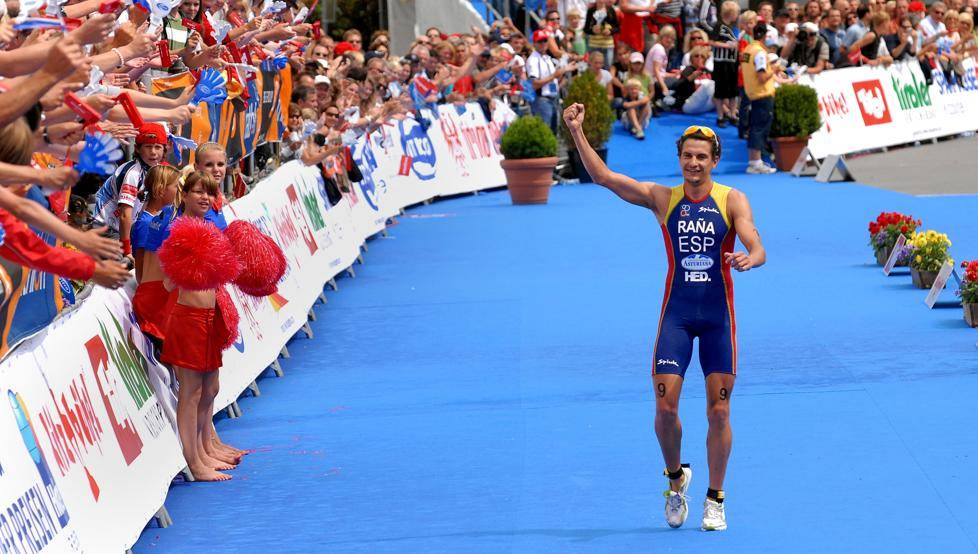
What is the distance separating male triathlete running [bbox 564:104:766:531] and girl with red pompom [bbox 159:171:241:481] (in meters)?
2.34

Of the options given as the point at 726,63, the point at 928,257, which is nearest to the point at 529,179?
the point at 726,63

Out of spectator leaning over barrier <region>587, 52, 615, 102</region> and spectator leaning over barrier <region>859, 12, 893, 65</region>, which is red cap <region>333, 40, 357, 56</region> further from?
spectator leaning over barrier <region>859, 12, 893, 65</region>

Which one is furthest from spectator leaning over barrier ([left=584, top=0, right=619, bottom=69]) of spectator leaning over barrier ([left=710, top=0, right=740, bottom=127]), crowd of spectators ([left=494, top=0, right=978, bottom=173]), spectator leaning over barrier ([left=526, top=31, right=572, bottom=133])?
spectator leaning over barrier ([left=526, top=31, right=572, bottom=133])

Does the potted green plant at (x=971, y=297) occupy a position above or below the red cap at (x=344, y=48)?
above

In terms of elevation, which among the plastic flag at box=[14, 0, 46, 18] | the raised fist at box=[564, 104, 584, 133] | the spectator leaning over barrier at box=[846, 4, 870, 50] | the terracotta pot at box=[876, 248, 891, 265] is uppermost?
the plastic flag at box=[14, 0, 46, 18]

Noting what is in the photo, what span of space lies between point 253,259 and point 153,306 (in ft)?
2.39

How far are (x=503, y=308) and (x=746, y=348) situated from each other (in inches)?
133

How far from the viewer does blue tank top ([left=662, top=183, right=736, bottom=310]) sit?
323 inches

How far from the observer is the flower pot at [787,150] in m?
30.3

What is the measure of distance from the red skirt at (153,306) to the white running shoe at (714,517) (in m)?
3.48

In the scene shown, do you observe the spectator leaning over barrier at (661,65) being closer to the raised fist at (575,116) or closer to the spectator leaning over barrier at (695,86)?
the spectator leaning over barrier at (695,86)

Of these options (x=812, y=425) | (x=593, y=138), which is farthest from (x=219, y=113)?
(x=593, y=138)

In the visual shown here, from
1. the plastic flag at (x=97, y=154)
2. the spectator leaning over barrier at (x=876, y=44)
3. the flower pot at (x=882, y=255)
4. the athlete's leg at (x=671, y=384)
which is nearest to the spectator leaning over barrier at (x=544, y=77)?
the spectator leaning over barrier at (x=876, y=44)

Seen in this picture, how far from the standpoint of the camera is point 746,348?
13.3 meters
